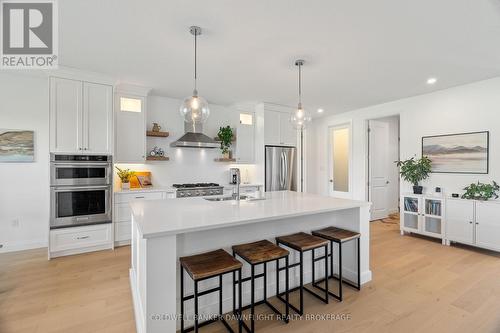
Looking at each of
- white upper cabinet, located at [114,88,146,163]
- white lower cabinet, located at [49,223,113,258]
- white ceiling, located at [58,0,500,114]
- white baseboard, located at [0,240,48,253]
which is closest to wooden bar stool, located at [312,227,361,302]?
white ceiling, located at [58,0,500,114]

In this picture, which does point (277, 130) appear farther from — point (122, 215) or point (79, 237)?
point (79, 237)

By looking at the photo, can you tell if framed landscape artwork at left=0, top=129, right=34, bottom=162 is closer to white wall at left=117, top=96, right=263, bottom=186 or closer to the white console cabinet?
white wall at left=117, top=96, right=263, bottom=186

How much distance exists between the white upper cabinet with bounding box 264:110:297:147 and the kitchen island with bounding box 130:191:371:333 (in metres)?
2.82

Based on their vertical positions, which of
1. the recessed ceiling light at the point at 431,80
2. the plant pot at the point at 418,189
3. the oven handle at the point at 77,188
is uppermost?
the recessed ceiling light at the point at 431,80

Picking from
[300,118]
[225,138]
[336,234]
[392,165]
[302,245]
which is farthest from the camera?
[392,165]

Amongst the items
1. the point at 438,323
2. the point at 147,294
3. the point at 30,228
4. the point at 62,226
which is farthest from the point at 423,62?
the point at 30,228

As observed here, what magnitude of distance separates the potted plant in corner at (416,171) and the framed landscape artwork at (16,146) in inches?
253

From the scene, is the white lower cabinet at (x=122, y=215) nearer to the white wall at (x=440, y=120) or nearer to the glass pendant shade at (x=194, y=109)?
the glass pendant shade at (x=194, y=109)

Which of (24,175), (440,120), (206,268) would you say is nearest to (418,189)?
(440,120)

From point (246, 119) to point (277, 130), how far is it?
758mm

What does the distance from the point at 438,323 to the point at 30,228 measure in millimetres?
5341

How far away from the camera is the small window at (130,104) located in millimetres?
4082

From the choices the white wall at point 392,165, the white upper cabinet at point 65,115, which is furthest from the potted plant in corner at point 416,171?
the white upper cabinet at point 65,115

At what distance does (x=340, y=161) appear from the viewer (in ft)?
20.1
